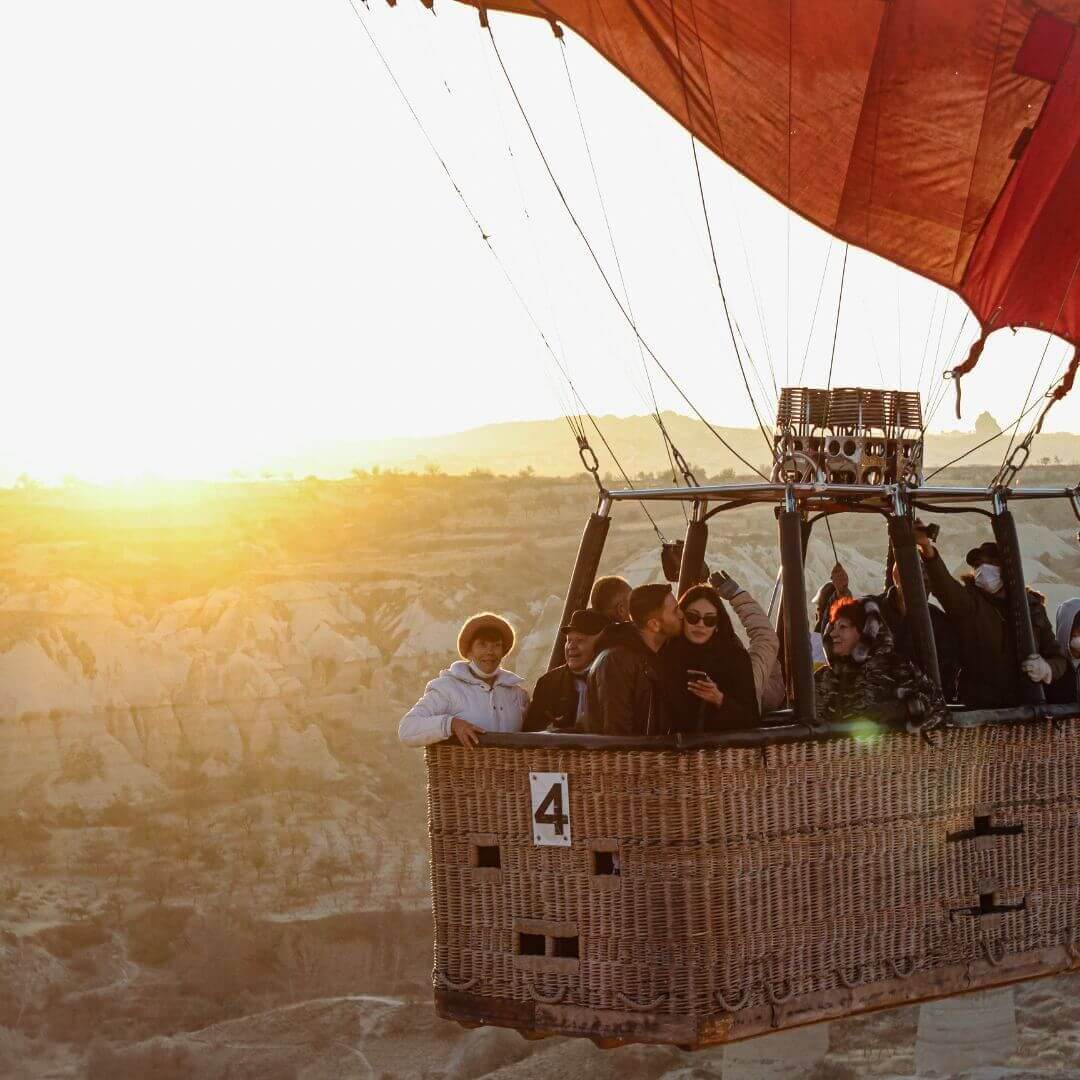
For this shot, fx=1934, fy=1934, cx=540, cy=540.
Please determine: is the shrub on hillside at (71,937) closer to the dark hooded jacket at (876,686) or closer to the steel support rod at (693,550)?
the steel support rod at (693,550)

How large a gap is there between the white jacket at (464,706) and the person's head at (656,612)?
55 centimetres

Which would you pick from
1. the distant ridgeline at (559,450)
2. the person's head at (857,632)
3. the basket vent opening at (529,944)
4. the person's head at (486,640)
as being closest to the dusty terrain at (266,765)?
the person's head at (857,632)

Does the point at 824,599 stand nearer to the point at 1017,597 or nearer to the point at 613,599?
the point at 1017,597

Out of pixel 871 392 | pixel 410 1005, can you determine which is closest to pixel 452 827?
pixel 871 392

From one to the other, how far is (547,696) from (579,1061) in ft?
37.5

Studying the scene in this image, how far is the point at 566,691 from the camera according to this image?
716 cm

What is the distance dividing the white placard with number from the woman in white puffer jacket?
0.28 m

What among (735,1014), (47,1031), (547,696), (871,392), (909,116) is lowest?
(47,1031)

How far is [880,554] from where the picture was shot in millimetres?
35906

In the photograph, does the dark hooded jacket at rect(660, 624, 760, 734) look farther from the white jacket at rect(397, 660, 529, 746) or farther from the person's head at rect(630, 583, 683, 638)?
the white jacket at rect(397, 660, 529, 746)

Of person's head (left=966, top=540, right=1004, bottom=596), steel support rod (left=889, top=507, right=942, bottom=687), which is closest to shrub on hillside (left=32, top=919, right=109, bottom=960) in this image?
person's head (left=966, top=540, right=1004, bottom=596)

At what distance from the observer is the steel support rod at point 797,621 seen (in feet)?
Answer: 22.6

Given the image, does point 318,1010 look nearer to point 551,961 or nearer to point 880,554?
point 551,961

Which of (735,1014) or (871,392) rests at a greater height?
(871,392)
